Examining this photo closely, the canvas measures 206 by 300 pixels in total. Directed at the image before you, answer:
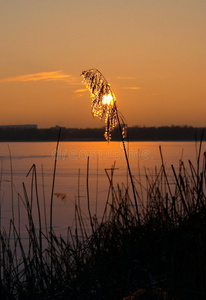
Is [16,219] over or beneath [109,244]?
beneath

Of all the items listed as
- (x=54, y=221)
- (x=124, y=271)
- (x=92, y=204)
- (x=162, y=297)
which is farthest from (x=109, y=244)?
(x=92, y=204)

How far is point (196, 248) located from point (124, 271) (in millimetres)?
601

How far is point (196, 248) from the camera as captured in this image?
1.82 m

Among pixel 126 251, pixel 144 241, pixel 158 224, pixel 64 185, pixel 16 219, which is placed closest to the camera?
pixel 126 251

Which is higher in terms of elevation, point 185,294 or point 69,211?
point 185,294

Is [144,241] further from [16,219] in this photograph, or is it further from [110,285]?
[16,219]

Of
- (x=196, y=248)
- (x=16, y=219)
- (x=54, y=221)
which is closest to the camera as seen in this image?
(x=196, y=248)

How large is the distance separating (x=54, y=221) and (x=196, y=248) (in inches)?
164

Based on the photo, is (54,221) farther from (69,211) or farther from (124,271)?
(124,271)

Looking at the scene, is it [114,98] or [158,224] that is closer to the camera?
[114,98]

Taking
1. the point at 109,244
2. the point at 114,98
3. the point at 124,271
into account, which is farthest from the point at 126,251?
the point at 114,98

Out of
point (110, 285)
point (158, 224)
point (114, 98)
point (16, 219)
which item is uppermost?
point (114, 98)

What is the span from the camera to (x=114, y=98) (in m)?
2.24

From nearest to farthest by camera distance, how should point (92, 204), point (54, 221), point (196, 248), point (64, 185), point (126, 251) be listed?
point (196, 248)
point (126, 251)
point (54, 221)
point (92, 204)
point (64, 185)
